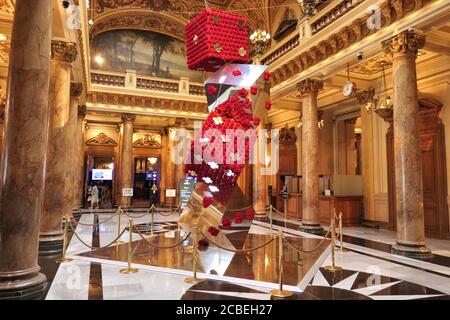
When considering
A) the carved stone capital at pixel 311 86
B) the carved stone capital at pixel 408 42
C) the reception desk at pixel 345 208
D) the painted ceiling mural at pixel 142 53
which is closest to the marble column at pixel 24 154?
the carved stone capital at pixel 408 42

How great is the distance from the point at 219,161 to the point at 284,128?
1032cm

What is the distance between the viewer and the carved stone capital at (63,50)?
689 centimetres

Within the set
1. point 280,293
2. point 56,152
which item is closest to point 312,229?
point 280,293

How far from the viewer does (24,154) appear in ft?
12.1

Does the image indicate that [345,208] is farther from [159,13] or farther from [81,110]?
[159,13]

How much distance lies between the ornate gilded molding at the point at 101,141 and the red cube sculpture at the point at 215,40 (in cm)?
1356

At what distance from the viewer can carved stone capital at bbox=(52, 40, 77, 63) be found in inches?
271

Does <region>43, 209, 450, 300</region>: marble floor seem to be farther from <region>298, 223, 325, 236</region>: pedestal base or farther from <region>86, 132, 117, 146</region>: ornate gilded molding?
<region>86, 132, 117, 146</region>: ornate gilded molding

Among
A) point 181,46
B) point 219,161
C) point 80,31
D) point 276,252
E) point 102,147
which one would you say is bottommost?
point 276,252
